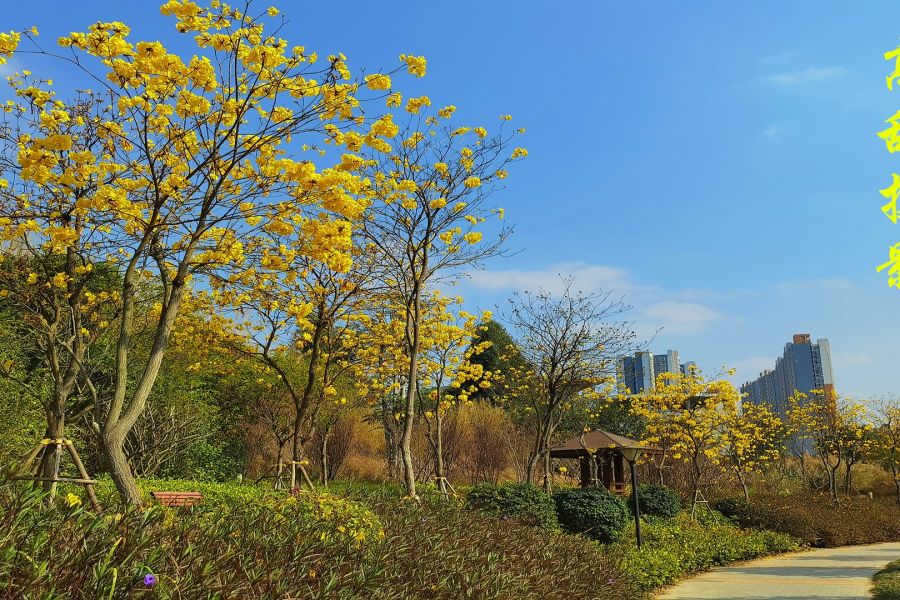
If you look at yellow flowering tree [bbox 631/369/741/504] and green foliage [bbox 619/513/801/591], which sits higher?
yellow flowering tree [bbox 631/369/741/504]

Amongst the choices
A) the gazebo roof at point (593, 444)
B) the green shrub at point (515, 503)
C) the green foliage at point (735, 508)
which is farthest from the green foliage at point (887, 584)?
the gazebo roof at point (593, 444)

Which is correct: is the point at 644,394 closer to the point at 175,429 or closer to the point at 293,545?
the point at 175,429

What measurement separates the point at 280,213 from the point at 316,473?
13.2 m

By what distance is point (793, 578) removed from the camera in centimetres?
863

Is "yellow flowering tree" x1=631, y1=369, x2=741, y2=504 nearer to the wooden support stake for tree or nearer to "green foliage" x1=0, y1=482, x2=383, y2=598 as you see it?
"green foliage" x1=0, y1=482, x2=383, y2=598

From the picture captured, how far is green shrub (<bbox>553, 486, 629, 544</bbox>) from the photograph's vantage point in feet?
29.7

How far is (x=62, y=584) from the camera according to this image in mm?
2289

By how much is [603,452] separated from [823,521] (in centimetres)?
467

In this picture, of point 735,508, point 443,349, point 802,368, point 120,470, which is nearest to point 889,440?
point 735,508

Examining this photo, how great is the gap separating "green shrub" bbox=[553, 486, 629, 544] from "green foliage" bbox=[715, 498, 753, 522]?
5.01m

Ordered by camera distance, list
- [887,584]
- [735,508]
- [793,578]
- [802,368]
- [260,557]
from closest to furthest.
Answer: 1. [260,557]
2. [887,584]
3. [793,578]
4. [735,508]
5. [802,368]

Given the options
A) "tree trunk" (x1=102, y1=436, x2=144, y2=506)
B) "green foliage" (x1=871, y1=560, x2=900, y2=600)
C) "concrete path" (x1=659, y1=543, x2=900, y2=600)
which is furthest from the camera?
"concrete path" (x1=659, y1=543, x2=900, y2=600)

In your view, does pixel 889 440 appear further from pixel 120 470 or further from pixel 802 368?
pixel 802 368

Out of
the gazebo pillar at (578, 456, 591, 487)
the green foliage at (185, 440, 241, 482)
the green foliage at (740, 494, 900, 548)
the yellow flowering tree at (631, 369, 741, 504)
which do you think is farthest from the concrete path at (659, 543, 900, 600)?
the green foliage at (185, 440, 241, 482)
